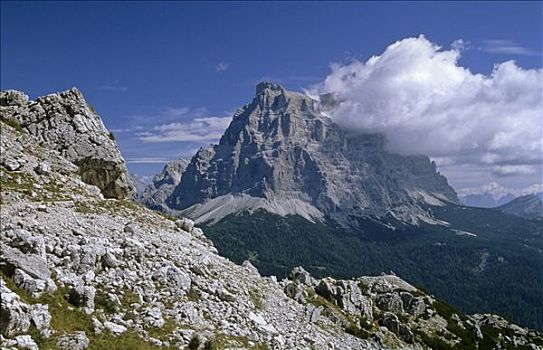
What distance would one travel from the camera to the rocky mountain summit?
76.1ft

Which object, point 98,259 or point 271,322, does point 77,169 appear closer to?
point 98,259

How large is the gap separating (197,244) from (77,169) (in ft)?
46.3

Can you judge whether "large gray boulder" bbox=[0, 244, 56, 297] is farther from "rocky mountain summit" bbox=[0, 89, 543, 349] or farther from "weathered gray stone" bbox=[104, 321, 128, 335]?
"weathered gray stone" bbox=[104, 321, 128, 335]

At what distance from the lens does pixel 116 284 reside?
2761 centimetres

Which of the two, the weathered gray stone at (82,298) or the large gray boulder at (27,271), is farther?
the weathered gray stone at (82,298)

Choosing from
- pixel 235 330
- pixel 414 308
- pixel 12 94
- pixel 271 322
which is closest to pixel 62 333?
pixel 235 330

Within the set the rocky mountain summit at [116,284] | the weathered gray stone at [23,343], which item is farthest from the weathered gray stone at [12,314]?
the weathered gray stone at [23,343]

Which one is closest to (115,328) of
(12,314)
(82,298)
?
(82,298)

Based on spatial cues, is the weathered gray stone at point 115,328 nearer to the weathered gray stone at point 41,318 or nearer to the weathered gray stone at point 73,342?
the weathered gray stone at point 73,342

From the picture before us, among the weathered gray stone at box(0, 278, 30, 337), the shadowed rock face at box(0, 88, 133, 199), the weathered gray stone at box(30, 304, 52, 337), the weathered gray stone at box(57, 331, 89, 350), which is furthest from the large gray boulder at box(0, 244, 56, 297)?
the shadowed rock face at box(0, 88, 133, 199)

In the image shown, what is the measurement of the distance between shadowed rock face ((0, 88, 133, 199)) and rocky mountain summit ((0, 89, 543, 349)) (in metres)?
1.00

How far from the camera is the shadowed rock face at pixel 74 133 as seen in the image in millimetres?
46250

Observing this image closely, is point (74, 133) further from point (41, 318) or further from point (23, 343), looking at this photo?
point (23, 343)

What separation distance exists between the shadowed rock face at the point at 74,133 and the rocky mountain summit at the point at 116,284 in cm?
100
